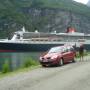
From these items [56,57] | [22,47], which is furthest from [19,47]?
[56,57]

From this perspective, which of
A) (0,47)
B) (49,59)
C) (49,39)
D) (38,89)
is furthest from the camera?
(49,39)

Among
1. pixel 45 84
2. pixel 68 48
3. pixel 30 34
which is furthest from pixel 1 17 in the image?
pixel 45 84

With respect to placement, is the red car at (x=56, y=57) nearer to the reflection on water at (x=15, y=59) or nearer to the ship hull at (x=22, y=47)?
the reflection on water at (x=15, y=59)

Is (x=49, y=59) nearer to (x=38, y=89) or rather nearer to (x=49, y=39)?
(x=38, y=89)

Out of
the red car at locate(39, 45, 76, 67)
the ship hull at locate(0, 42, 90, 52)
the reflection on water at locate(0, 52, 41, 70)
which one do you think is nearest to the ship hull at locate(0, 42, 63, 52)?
the ship hull at locate(0, 42, 90, 52)

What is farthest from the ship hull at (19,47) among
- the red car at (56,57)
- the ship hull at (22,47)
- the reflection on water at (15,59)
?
the red car at (56,57)

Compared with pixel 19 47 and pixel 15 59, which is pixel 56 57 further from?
pixel 19 47

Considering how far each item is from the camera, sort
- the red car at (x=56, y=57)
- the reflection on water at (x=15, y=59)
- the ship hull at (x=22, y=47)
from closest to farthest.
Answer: the red car at (x=56, y=57), the reflection on water at (x=15, y=59), the ship hull at (x=22, y=47)

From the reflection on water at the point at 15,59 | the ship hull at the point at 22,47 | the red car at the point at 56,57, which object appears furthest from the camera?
the ship hull at the point at 22,47

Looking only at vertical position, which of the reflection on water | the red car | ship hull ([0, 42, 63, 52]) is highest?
the red car

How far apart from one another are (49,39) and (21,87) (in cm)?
7646

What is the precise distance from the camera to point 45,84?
523 inches

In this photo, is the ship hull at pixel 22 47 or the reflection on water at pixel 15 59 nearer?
the reflection on water at pixel 15 59

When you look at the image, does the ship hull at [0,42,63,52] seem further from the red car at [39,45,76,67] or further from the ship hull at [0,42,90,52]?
the red car at [39,45,76,67]
